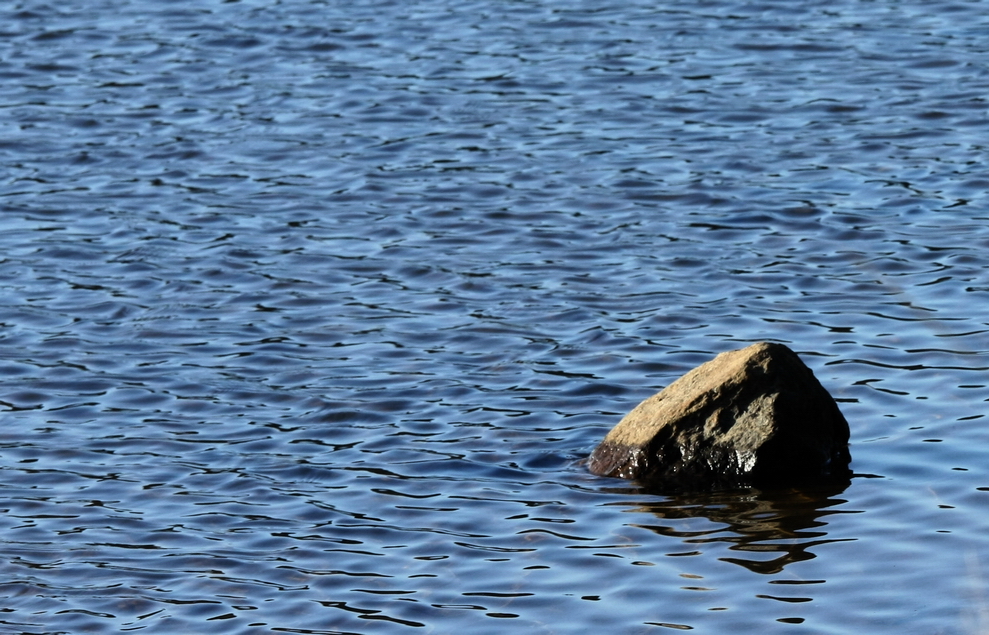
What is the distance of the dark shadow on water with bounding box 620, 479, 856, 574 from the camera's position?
577 cm

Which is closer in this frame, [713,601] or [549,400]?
[713,601]

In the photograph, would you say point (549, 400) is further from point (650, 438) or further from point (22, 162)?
point (22, 162)

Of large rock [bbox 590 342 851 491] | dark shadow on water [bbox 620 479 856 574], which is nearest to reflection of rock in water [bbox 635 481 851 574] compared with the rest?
dark shadow on water [bbox 620 479 856 574]

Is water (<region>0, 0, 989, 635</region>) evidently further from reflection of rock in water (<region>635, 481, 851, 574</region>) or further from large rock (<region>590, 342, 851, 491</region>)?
large rock (<region>590, 342, 851, 491</region>)

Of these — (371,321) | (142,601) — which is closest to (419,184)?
(371,321)

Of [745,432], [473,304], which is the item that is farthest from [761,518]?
[473,304]

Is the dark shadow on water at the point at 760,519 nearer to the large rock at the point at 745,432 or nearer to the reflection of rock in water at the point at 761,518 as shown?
the reflection of rock in water at the point at 761,518

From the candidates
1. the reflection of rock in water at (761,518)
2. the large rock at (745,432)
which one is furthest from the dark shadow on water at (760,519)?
the large rock at (745,432)

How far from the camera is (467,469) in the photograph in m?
6.96

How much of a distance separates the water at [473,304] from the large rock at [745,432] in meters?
0.18

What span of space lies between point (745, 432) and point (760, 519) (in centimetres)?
51

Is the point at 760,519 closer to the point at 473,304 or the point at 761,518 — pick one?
the point at 761,518

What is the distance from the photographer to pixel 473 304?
9.09 m

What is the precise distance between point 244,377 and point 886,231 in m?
4.04
